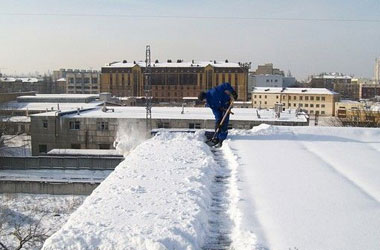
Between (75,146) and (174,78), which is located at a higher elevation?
(174,78)

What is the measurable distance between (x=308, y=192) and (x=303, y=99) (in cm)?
5487

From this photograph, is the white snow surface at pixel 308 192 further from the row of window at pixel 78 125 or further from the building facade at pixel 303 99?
the building facade at pixel 303 99

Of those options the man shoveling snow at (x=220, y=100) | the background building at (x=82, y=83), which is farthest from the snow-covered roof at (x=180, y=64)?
the man shoveling snow at (x=220, y=100)

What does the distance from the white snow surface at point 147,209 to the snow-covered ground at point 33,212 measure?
7.43 meters

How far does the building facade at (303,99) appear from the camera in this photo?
56375 millimetres

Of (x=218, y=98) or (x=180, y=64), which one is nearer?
(x=218, y=98)

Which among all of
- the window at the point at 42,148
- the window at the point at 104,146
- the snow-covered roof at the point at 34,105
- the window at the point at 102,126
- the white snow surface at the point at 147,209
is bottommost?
the window at the point at 42,148

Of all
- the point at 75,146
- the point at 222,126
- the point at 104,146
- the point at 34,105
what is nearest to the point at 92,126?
the point at 104,146

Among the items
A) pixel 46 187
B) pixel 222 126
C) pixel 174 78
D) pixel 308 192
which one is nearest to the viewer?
pixel 308 192

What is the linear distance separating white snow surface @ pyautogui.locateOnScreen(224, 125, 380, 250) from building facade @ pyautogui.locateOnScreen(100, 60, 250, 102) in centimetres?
5392

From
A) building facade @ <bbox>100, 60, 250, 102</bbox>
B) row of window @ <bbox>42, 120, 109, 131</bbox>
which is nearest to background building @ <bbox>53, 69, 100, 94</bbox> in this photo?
building facade @ <bbox>100, 60, 250, 102</bbox>

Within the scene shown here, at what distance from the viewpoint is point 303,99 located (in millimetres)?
58281

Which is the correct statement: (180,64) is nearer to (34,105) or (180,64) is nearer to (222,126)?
(34,105)

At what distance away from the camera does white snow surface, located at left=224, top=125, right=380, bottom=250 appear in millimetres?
4082
